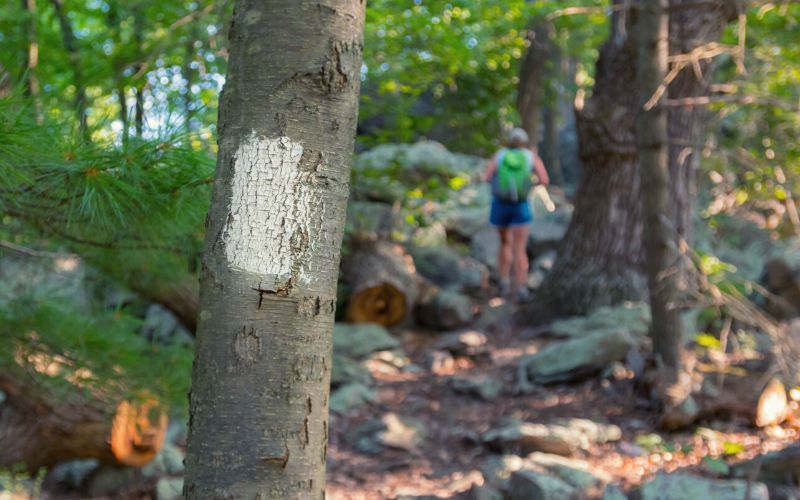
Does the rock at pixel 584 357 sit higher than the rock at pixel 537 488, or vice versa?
the rock at pixel 584 357

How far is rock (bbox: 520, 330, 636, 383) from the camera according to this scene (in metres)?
5.88

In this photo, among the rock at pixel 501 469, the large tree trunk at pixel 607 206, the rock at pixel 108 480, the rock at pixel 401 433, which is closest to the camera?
the rock at pixel 501 469

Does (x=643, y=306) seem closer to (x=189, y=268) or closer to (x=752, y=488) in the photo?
(x=752, y=488)

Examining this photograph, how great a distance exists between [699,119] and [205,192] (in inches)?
197

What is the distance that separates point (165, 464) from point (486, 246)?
655 centimetres

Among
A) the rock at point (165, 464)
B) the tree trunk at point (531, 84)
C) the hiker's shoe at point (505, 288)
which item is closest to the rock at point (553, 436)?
the rock at point (165, 464)

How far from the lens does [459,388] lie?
6.30 metres

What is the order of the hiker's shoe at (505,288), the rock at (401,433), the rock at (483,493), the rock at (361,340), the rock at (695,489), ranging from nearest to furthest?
the rock at (695,489) → the rock at (483,493) → the rock at (401,433) → the rock at (361,340) → the hiker's shoe at (505,288)

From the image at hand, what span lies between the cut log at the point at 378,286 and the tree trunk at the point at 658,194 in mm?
3741

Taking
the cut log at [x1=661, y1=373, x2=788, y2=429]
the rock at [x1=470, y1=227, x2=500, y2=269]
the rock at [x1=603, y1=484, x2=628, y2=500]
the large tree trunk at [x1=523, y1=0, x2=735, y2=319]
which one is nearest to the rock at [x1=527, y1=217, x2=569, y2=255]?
the rock at [x1=470, y1=227, x2=500, y2=269]

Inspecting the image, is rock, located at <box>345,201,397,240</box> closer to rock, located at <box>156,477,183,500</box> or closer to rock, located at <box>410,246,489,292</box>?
rock, located at <box>410,246,489,292</box>

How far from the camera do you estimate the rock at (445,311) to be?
8453mm

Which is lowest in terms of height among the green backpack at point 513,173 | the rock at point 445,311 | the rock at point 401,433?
the rock at point 401,433

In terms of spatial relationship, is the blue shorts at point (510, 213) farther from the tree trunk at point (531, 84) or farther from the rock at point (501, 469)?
the tree trunk at point (531, 84)
